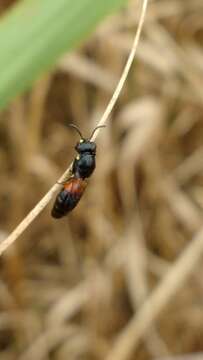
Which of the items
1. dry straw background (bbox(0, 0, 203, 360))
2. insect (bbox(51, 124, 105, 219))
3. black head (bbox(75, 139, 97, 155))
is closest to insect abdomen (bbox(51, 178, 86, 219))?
insect (bbox(51, 124, 105, 219))

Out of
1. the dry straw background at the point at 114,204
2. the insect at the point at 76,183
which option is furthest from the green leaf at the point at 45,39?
the dry straw background at the point at 114,204

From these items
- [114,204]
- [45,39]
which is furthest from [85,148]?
[114,204]

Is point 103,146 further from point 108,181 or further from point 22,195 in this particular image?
point 22,195

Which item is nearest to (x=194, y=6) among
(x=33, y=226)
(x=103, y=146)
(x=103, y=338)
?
(x=103, y=146)

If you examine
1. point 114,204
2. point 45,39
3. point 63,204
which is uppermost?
point 45,39

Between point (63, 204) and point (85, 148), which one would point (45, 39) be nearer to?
point (63, 204)

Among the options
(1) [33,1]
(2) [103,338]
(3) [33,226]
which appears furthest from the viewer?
(3) [33,226]

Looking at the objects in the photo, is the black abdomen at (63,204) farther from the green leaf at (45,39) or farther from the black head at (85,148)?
the green leaf at (45,39)
